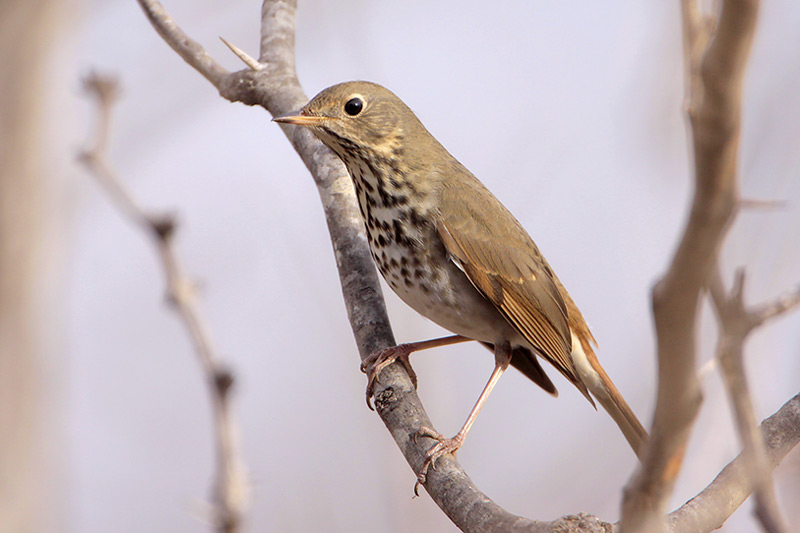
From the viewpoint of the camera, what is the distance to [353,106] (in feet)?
14.2

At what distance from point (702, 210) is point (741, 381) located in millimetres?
274

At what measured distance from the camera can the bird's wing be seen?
4074mm

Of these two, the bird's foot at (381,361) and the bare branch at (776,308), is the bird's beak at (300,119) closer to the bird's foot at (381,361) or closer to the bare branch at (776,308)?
the bird's foot at (381,361)

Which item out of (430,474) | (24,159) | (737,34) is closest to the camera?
(737,34)

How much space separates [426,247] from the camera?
4051mm

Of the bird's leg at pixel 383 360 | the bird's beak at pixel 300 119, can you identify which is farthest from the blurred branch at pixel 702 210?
the bird's beak at pixel 300 119

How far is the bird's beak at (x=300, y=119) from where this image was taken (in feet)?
13.1

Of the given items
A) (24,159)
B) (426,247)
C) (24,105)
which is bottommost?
(426,247)

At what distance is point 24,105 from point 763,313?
214 inches

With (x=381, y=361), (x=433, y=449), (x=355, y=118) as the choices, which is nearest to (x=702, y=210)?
(x=433, y=449)

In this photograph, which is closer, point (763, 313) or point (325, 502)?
point (763, 313)

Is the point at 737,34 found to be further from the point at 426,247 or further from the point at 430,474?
the point at 426,247

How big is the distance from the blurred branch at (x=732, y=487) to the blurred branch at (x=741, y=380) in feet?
2.29

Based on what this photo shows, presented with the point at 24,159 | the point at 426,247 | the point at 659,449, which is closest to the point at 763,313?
the point at 659,449
